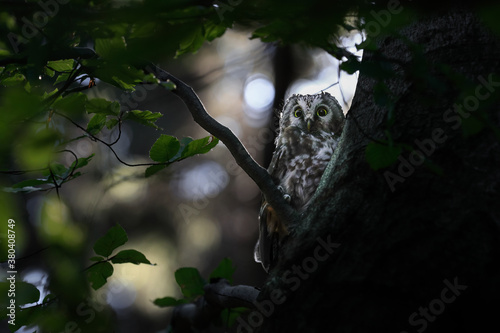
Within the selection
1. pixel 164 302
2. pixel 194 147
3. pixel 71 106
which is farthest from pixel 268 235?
pixel 71 106

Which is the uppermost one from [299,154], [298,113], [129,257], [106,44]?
[298,113]

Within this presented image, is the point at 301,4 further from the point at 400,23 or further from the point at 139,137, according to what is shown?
the point at 139,137

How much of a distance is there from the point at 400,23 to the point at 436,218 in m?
0.53

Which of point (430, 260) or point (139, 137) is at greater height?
point (139, 137)

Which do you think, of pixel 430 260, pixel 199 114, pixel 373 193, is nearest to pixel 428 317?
pixel 430 260

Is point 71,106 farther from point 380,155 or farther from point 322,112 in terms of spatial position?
point 322,112

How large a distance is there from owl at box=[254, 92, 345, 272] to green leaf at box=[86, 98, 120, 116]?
4.34 ft

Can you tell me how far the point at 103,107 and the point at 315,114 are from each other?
7.12 feet

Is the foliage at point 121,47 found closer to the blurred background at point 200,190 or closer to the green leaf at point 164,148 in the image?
the green leaf at point 164,148

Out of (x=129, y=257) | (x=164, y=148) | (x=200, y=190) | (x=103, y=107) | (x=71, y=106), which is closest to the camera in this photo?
(x=71, y=106)

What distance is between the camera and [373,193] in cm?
108

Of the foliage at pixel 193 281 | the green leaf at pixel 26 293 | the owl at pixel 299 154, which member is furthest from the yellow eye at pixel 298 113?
the green leaf at pixel 26 293

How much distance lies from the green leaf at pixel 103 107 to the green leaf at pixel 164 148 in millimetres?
148

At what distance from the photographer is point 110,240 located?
4.55ft
